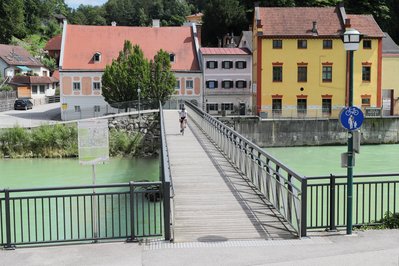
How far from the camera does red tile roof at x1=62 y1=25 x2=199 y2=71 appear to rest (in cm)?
5553

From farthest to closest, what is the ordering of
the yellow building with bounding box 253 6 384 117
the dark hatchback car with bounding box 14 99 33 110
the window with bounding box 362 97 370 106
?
1. the dark hatchback car with bounding box 14 99 33 110
2. the window with bounding box 362 97 370 106
3. the yellow building with bounding box 253 6 384 117

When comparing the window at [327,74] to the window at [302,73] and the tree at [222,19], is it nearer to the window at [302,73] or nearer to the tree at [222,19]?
the window at [302,73]

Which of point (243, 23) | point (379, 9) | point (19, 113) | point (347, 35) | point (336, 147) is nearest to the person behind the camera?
point (347, 35)

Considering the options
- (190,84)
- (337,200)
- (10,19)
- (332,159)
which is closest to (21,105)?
(190,84)

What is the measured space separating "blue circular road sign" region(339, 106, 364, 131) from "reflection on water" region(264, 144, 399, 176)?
21.6 meters

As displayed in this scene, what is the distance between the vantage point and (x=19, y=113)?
56.1 meters

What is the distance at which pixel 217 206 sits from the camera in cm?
1210

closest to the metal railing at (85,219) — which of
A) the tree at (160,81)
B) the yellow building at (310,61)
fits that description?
the tree at (160,81)

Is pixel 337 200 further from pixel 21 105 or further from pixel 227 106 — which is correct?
pixel 21 105

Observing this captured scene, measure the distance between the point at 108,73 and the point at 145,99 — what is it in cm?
386

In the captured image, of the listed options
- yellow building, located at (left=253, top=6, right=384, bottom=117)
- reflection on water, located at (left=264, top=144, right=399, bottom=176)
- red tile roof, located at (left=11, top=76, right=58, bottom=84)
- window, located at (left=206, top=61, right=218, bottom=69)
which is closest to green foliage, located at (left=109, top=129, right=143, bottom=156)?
reflection on water, located at (left=264, top=144, right=399, bottom=176)

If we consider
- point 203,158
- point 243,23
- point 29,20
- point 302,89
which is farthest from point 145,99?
point 29,20

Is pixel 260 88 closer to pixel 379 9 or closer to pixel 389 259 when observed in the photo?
pixel 379 9

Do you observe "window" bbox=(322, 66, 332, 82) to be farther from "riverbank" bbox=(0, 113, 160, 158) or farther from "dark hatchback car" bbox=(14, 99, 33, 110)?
"dark hatchback car" bbox=(14, 99, 33, 110)
